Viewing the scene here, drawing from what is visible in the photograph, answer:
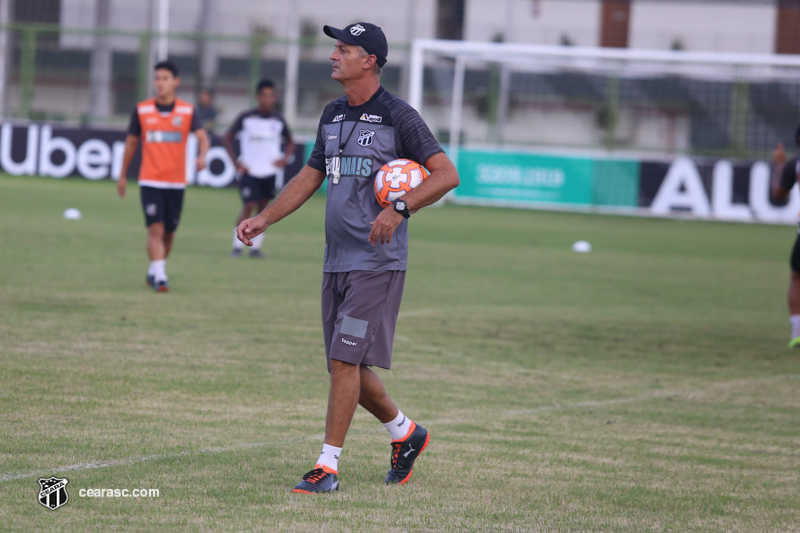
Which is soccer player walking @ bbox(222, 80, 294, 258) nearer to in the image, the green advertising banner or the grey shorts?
the grey shorts

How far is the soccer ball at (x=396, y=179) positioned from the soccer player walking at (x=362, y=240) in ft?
0.19

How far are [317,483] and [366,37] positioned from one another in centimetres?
205

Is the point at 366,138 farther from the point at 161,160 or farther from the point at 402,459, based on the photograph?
the point at 161,160

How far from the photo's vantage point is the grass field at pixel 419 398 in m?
4.79

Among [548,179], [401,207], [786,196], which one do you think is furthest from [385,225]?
[548,179]

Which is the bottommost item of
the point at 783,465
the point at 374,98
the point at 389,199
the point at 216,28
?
the point at 783,465

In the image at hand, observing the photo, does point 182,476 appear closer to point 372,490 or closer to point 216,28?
point 372,490

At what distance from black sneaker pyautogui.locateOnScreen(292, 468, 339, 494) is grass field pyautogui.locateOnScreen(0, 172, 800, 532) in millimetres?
68

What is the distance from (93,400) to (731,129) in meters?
26.7

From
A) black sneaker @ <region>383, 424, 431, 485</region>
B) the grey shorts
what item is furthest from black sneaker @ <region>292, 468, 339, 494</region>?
the grey shorts

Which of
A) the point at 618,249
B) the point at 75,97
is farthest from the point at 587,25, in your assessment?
the point at 618,249

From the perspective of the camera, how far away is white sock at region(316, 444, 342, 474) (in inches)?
197

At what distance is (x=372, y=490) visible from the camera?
16.6 feet

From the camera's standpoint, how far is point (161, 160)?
11.7 meters
